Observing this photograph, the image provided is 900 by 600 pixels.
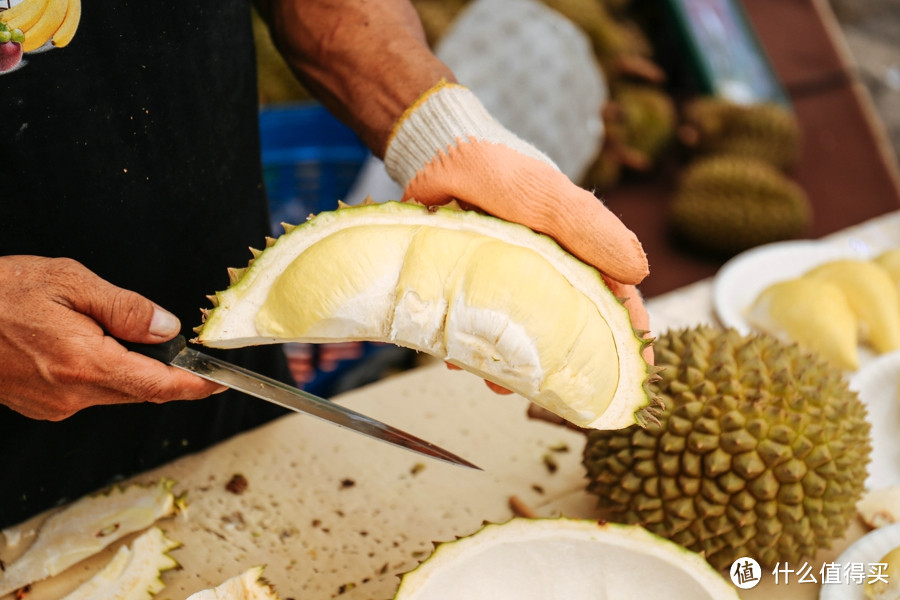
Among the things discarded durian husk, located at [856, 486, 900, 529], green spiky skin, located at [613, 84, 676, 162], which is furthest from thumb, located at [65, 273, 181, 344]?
green spiky skin, located at [613, 84, 676, 162]

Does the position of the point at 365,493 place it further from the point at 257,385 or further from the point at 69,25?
the point at 69,25

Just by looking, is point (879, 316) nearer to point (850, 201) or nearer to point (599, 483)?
point (599, 483)

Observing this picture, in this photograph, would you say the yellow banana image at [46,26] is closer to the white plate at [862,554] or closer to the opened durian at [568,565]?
the opened durian at [568,565]

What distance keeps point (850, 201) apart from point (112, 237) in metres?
3.09

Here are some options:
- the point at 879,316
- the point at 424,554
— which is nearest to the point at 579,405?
the point at 424,554

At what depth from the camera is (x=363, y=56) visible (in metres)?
1.26

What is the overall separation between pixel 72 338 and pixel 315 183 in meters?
1.59

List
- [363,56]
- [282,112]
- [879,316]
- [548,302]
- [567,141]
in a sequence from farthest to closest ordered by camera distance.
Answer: [567,141]
[282,112]
[879,316]
[363,56]
[548,302]

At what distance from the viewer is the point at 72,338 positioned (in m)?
0.87

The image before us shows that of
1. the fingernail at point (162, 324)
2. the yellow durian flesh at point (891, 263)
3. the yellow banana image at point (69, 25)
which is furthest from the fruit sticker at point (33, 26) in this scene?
the yellow durian flesh at point (891, 263)

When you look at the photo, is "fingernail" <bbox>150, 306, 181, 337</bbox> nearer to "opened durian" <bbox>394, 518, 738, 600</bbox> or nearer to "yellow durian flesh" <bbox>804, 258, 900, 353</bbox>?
"opened durian" <bbox>394, 518, 738, 600</bbox>

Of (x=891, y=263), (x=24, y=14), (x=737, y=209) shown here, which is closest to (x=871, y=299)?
(x=891, y=263)

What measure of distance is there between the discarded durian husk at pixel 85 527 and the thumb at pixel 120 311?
0.44m

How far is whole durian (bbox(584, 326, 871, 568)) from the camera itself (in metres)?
1.06
